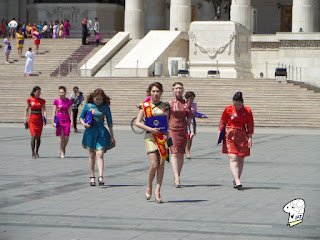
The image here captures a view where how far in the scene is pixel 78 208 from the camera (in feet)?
30.7

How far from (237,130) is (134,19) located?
1226 inches

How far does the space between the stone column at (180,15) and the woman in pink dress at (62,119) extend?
24.6 m

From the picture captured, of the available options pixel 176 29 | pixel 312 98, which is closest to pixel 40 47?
pixel 176 29

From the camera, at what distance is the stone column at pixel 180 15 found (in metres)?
40.2

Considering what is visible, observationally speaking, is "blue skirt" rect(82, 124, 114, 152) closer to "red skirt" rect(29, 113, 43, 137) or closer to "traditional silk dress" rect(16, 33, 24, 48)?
"red skirt" rect(29, 113, 43, 137)

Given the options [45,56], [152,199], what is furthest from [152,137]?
[45,56]

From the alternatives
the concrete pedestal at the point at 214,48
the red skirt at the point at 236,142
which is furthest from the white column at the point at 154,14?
the red skirt at the point at 236,142

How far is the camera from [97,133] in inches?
460

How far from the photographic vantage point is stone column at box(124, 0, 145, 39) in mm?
41844

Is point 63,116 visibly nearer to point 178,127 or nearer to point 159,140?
point 178,127

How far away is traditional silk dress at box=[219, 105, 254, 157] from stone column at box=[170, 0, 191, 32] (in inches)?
1140

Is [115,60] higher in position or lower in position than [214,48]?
lower

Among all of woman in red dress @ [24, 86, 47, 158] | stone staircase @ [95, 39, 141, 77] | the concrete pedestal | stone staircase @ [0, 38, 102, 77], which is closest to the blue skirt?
woman in red dress @ [24, 86, 47, 158]

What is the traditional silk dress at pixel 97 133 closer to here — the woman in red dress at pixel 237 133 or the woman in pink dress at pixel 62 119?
the woman in red dress at pixel 237 133
